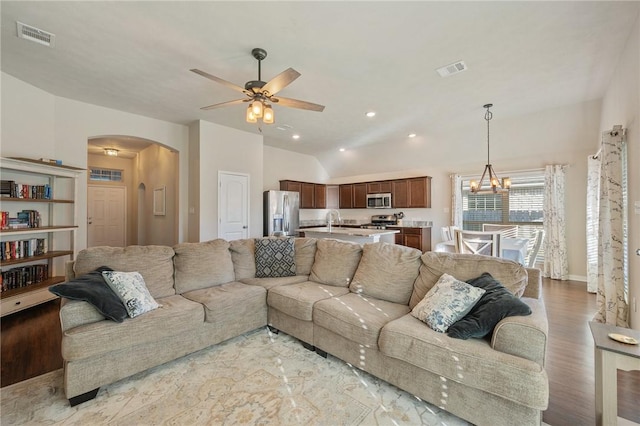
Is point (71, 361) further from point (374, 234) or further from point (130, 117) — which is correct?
point (130, 117)

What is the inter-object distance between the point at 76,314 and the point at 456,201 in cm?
671

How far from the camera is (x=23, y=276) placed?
3631 millimetres

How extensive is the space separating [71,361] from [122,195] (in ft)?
24.3

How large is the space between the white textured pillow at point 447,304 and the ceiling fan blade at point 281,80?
2.14 metres

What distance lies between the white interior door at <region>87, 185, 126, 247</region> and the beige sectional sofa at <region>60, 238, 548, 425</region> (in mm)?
6387

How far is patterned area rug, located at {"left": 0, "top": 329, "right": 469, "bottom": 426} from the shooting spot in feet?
5.69

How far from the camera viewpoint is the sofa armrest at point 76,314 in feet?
6.27

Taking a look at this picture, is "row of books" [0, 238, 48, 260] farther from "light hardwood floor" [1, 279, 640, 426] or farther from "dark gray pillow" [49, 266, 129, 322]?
"dark gray pillow" [49, 266, 129, 322]

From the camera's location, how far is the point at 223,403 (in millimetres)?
1870

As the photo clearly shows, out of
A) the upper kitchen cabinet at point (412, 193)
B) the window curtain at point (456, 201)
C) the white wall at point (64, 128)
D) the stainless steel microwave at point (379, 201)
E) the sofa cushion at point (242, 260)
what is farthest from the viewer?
the stainless steel microwave at point (379, 201)

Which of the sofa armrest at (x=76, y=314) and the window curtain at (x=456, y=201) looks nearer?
the sofa armrest at (x=76, y=314)

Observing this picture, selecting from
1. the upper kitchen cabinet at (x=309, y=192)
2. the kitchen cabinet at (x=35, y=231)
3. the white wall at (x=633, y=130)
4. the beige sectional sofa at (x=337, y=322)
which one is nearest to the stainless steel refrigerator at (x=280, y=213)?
the upper kitchen cabinet at (x=309, y=192)

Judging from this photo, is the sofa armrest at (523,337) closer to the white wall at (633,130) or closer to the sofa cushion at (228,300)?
the white wall at (633,130)

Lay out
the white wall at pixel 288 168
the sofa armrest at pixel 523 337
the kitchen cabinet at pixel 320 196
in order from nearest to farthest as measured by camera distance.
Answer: the sofa armrest at pixel 523 337, the white wall at pixel 288 168, the kitchen cabinet at pixel 320 196
